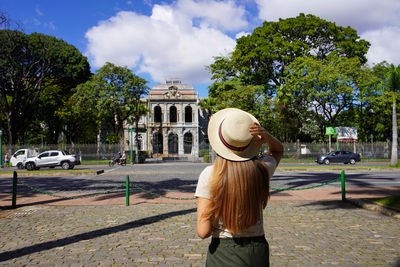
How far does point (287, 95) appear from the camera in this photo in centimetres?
3216

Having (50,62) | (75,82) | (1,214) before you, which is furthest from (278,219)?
(75,82)

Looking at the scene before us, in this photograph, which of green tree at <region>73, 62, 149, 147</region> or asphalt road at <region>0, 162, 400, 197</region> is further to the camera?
green tree at <region>73, 62, 149, 147</region>

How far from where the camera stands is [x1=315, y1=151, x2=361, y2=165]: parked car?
2861cm

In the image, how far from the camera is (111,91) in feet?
113

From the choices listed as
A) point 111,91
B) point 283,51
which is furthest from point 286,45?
point 111,91

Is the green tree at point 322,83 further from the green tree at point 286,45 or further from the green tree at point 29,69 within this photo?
the green tree at point 29,69

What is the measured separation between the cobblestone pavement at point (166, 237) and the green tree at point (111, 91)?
2729 centimetres

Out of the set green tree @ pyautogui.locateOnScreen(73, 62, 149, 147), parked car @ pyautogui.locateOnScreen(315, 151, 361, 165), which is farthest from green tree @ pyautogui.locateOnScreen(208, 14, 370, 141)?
green tree @ pyautogui.locateOnScreen(73, 62, 149, 147)

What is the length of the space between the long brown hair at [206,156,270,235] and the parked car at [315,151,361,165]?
28629 mm

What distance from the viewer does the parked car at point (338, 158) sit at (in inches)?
1126

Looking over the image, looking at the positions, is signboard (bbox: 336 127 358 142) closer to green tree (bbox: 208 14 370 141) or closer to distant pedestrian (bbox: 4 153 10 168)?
green tree (bbox: 208 14 370 141)

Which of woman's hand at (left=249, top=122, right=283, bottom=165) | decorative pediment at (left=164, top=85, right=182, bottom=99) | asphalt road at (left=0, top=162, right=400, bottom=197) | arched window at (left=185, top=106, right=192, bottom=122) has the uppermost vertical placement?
decorative pediment at (left=164, top=85, right=182, bottom=99)

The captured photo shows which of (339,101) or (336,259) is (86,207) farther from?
(339,101)

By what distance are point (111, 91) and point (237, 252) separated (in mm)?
34464
